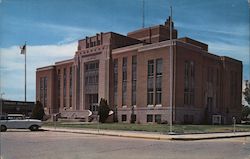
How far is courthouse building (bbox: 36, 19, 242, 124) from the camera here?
58.6m

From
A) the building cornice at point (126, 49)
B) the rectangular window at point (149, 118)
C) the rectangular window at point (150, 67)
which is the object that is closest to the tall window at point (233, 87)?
the rectangular window at point (150, 67)

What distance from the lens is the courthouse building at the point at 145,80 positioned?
5859cm

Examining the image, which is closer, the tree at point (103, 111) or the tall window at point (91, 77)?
the tree at point (103, 111)

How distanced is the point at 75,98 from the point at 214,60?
27.9 metres

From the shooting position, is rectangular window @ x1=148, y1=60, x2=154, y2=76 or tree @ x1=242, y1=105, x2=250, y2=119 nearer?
rectangular window @ x1=148, y1=60, x2=154, y2=76

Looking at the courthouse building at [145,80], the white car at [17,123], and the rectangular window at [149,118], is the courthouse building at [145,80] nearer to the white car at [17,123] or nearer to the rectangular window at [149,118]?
the rectangular window at [149,118]

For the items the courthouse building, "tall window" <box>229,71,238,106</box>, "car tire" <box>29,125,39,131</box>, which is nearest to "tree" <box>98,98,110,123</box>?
the courthouse building

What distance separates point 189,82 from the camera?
60.8 meters

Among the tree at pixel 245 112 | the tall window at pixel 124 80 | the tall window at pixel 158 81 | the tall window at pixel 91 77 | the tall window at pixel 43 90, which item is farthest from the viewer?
the tree at pixel 245 112

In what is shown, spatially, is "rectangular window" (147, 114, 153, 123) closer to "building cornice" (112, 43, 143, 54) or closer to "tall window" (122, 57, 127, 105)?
"tall window" (122, 57, 127, 105)

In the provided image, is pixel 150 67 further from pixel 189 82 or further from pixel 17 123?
pixel 17 123

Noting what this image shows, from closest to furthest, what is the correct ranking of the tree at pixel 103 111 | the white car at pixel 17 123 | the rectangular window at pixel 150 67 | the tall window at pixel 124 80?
the white car at pixel 17 123, the rectangular window at pixel 150 67, the tree at pixel 103 111, the tall window at pixel 124 80

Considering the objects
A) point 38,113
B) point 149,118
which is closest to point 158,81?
A: point 149,118

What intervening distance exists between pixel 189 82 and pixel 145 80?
22.8ft
